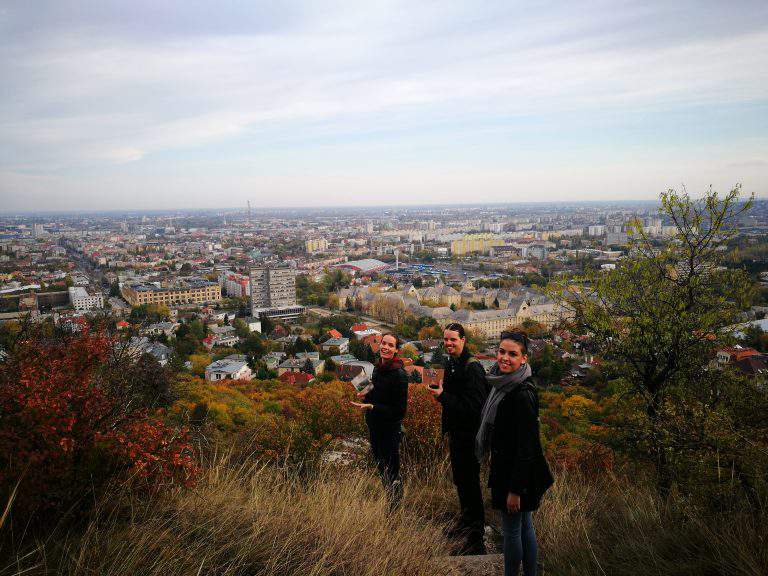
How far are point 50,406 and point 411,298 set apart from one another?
27.6 metres

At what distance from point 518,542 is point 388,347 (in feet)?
3.33

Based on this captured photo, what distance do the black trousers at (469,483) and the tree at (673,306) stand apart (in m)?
2.05

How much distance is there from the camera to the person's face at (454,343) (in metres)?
2.30

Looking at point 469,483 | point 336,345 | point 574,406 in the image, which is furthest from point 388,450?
point 336,345

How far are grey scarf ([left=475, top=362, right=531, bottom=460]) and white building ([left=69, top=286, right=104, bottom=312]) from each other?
29327mm

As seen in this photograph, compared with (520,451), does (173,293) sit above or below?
below

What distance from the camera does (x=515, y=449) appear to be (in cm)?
184

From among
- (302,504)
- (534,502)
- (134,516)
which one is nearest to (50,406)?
(134,516)

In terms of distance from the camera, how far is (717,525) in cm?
193

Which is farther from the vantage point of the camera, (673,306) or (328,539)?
(673,306)

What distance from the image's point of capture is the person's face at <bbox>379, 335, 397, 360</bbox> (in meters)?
2.55

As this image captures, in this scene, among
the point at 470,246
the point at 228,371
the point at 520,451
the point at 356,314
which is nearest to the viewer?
the point at 520,451

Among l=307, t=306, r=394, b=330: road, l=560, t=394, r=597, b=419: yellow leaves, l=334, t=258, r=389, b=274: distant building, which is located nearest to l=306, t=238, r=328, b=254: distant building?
l=334, t=258, r=389, b=274: distant building

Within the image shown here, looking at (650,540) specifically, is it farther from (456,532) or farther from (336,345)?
(336,345)
